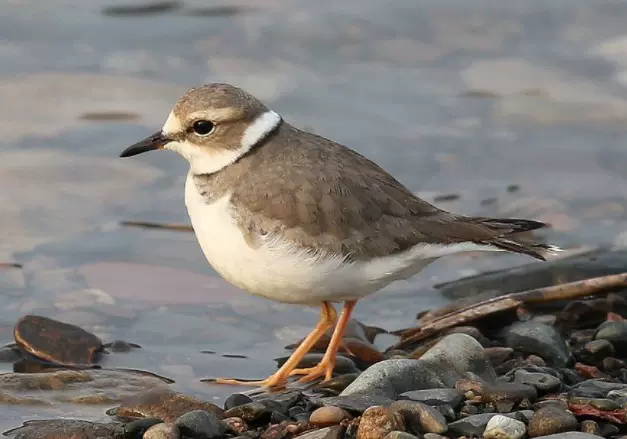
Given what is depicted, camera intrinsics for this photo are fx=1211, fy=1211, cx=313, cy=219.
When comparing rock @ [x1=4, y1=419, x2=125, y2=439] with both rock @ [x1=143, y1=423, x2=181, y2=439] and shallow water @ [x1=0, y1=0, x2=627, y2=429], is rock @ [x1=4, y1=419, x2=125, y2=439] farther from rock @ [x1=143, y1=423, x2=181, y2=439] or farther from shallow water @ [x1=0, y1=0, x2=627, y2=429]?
shallow water @ [x1=0, y1=0, x2=627, y2=429]

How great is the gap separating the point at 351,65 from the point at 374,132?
68.1 inches

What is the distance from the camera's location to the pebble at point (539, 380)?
5918mm

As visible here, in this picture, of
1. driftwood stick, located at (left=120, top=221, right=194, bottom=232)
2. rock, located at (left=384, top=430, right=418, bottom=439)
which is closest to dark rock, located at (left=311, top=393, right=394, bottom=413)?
rock, located at (left=384, top=430, right=418, bottom=439)

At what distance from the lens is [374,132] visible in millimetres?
11023

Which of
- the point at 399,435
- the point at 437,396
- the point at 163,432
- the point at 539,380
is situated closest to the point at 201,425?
the point at 163,432

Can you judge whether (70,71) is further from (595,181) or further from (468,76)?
(595,181)

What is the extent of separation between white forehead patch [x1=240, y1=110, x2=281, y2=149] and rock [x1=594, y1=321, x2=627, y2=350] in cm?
222

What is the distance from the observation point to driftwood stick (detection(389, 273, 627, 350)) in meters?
7.24

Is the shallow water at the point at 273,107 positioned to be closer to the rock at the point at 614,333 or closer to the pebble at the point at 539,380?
the rock at the point at 614,333

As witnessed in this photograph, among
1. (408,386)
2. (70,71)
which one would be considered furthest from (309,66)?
(408,386)

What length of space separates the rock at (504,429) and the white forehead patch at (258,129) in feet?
7.08

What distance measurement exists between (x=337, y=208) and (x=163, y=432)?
1.55 meters

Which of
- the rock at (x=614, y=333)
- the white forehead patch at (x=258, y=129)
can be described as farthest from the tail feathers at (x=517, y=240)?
the white forehead patch at (x=258, y=129)

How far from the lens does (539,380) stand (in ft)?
19.7
